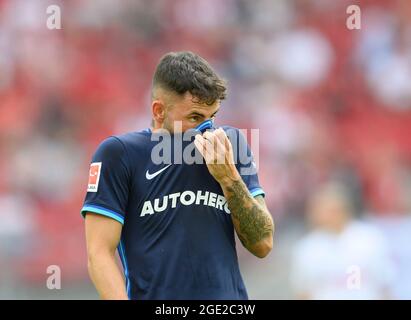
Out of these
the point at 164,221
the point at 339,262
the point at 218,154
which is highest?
the point at 218,154

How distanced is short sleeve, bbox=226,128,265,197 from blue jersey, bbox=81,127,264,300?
0.20 meters

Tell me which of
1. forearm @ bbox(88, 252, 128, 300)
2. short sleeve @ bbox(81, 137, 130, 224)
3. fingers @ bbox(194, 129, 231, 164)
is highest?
fingers @ bbox(194, 129, 231, 164)

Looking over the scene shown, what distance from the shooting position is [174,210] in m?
3.69

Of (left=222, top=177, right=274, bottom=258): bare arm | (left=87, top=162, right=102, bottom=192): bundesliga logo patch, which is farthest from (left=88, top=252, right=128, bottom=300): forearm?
(left=222, top=177, right=274, bottom=258): bare arm

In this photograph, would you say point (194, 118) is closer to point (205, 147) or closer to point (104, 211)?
point (205, 147)

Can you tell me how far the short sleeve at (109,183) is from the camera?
3.65 m

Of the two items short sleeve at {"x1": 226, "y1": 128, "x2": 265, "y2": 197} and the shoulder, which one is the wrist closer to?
short sleeve at {"x1": 226, "y1": 128, "x2": 265, "y2": 197}

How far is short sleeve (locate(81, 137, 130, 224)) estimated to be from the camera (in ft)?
12.0

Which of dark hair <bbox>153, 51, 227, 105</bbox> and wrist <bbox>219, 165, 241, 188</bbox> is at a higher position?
dark hair <bbox>153, 51, 227, 105</bbox>

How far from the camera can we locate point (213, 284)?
11.9 feet

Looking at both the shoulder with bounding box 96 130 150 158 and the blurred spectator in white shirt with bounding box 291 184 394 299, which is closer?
the shoulder with bounding box 96 130 150 158

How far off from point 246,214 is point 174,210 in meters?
0.33

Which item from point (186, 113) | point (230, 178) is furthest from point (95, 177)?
point (230, 178)

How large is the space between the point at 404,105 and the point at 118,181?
8.78 m
